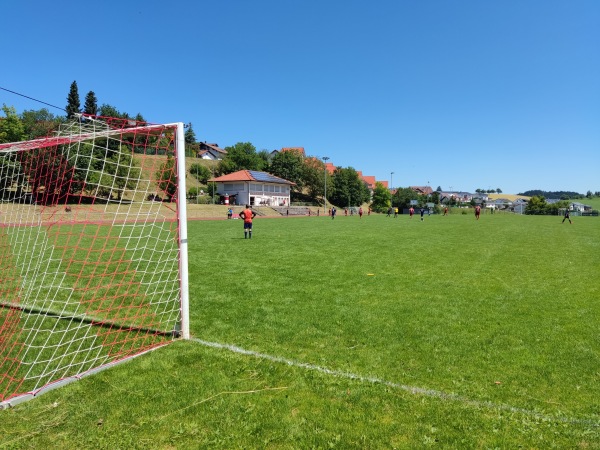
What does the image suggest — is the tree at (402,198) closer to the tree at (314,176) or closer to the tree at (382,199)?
the tree at (382,199)

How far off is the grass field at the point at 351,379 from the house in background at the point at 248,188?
6090 centimetres

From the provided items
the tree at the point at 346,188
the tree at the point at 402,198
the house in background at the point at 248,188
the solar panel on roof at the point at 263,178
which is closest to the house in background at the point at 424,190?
the tree at the point at 402,198

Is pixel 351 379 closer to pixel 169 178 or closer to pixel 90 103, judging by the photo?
pixel 169 178

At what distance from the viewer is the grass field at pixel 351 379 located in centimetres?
303

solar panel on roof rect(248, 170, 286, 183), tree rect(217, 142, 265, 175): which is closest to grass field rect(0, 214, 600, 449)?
solar panel on roof rect(248, 170, 286, 183)

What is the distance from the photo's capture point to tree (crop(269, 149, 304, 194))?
8556cm

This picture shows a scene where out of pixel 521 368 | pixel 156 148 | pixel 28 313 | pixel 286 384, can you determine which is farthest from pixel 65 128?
pixel 521 368

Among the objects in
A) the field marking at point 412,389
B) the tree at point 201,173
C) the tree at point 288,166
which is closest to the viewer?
the field marking at point 412,389

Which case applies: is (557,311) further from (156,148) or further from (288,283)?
(156,148)

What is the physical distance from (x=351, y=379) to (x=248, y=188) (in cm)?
6643

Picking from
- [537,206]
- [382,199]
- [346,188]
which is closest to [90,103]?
[346,188]

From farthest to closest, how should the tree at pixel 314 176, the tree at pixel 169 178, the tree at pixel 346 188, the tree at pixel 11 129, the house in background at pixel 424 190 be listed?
the house in background at pixel 424 190 → the tree at pixel 346 188 → the tree at pixel 314 176 → the tree at pixel 11 129 → the tree at pixel 169 178

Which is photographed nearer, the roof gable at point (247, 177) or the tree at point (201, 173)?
the roof gable at point (247, 177)

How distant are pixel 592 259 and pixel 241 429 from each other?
1403 cm
